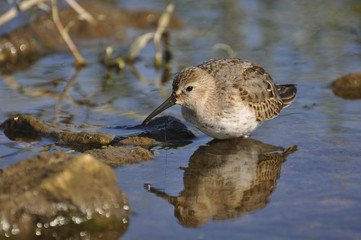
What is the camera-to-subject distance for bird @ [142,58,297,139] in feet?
22.2

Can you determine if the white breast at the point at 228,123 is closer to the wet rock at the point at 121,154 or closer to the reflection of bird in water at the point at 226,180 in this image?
the reflection of bird in water at the point at 226,180

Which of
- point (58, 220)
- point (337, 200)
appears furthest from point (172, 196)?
point (337, 200)

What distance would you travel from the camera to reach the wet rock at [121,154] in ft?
20.2

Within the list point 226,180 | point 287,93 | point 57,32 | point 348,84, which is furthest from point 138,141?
point 57,32

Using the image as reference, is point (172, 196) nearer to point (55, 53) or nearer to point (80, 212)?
point (80, 212)

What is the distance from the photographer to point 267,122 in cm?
777

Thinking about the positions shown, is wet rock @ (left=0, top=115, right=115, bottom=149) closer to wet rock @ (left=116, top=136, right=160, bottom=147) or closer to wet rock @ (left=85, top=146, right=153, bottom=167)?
wet rock @ (left=116, top=136, right=160, bottom=147)

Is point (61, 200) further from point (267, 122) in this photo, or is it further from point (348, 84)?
point (348, 84)

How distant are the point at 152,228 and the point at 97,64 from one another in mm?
6516

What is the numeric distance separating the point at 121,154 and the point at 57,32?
6.95m

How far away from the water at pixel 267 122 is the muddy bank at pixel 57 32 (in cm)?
43

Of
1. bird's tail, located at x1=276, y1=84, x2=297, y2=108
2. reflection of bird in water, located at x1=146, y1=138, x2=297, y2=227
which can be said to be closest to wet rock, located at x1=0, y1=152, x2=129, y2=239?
reflection of bird in water, located at x1=146, y1=138, x2=297, y2=227

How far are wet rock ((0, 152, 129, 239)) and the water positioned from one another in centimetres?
28

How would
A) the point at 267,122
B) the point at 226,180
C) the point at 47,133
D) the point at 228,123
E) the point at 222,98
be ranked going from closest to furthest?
1. the point at 226,180
2. the point at 228,123
3. the point at 222,98
4. the point at 47,133
5. the point at 267,122
